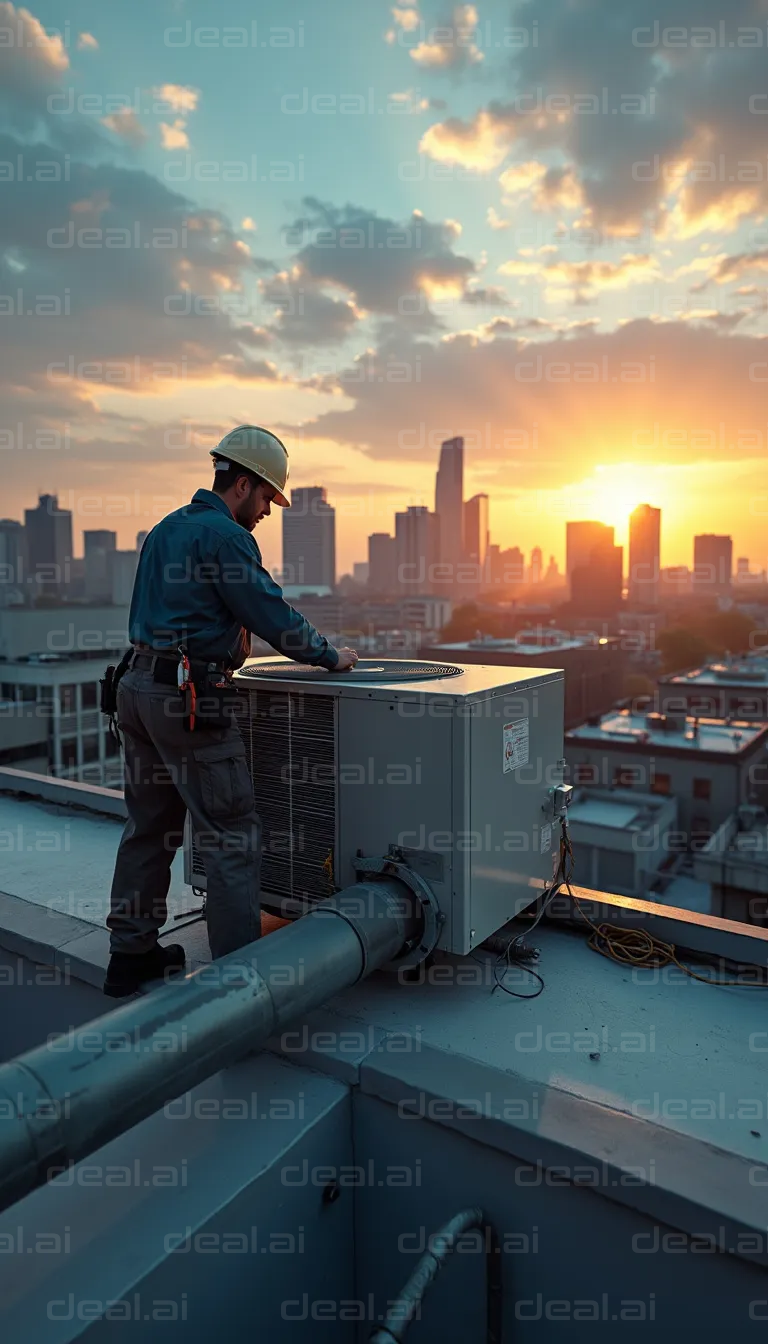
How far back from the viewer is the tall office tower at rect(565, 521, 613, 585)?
301 ft

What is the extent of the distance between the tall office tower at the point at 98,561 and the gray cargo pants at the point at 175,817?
5807cm

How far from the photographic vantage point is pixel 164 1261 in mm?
1495

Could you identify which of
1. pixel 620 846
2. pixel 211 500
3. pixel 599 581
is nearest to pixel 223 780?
pixel 211 500

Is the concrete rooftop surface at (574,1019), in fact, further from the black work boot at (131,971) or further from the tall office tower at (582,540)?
the tall office tower at (582,540)

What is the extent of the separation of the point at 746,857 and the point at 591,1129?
14170 millimetres

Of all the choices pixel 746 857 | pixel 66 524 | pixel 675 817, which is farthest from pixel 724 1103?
pixel 66 524

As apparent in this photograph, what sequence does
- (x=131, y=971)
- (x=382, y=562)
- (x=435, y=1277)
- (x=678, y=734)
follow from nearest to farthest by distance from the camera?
(x=435, y=1277) → (x=131, y=971) → (x=678, y=734) → (x=382, y=562)

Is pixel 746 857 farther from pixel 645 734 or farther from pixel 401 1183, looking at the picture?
pixel 401 1183

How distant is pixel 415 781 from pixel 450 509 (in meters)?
109

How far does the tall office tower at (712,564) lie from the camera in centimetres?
11038

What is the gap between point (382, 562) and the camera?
119875mm

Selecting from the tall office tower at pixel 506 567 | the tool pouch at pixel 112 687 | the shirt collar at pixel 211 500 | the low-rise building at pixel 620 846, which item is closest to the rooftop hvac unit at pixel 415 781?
the tool pouch at pixel 112 687

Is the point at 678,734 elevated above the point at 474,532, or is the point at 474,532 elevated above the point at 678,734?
the point at 474,532

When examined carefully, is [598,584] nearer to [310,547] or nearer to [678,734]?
[310,547]
